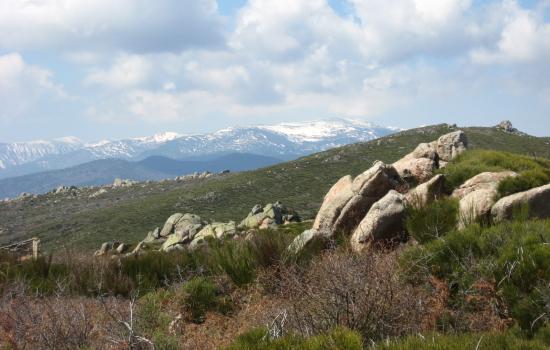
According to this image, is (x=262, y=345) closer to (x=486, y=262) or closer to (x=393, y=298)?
(x=393, y=298)

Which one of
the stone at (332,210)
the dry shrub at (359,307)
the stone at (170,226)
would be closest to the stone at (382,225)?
the stone at (332,210)

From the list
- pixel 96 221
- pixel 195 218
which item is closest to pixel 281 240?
pixel 195 218

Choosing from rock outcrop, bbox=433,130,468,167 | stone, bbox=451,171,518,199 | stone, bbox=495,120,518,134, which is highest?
stone, bbox=495,120,518,134

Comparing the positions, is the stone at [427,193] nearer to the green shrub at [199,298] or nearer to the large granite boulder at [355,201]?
the large granite boulder at [355,201]

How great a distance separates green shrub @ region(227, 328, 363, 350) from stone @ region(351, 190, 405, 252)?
6153 mm

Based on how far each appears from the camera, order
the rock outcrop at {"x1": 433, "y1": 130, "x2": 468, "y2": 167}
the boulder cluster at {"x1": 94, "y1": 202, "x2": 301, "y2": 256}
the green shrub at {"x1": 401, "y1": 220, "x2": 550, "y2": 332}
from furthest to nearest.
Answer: the boulder cluster at {"x1": 94, "y1": 202, "x2": 301, "y2": 256}, the rock outcrop at {"x1": 433, "y1": 130, "x2": 468, "y2": 167}, the green shrub at {"x1": 401, "y1": 220, "x2": 550, "y2": 332}

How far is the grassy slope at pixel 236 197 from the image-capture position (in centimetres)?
6259

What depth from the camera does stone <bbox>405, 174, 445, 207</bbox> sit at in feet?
38.2

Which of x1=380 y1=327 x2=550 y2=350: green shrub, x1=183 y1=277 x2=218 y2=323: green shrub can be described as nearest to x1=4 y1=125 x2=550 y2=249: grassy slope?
x1=183 y1=277 x2=218 y2=323: green shrub

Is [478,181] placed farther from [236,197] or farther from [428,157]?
[236,197]

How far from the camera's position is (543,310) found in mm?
5383

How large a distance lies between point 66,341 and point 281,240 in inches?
245

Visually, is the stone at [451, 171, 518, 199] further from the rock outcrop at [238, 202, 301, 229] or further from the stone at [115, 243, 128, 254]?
the stone at [115, 243, 128, 254]

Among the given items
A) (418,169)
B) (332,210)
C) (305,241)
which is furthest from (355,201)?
(418,169)
